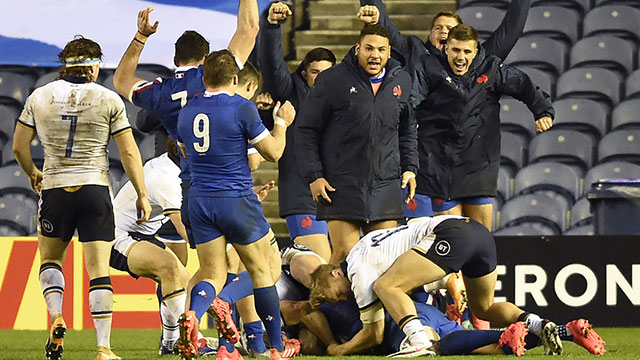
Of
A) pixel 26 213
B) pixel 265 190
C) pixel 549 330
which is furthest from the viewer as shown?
pixel 26 213

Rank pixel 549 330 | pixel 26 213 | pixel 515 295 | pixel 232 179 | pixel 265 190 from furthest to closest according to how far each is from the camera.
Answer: pixel 26 213
pixel 515 295
pixel 265 190
pixel 549 330
pixel 232 179

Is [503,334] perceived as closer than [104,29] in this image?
Yes

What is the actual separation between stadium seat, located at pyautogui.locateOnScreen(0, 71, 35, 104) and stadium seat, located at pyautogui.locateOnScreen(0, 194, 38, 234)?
3.91ft

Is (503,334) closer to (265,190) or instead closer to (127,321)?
(265,190)

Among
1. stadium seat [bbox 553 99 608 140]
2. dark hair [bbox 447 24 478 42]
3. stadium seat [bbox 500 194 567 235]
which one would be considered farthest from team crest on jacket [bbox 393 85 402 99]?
stadium seat [bbox 553 99 608 140]

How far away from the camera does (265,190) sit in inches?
251

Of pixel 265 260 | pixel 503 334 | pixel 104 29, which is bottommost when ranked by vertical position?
pixel 503 334

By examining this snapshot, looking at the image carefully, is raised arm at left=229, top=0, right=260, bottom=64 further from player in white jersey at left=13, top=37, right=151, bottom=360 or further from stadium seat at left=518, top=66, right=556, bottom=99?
→ stadium seat at left=518, top=66, right=556, bottom=99

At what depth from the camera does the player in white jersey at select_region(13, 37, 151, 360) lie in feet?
18.7

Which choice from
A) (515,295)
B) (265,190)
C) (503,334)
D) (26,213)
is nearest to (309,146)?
(265,190)

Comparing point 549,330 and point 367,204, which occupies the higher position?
point 367,204

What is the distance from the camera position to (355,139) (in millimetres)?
6629

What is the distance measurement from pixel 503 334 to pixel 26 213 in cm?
688

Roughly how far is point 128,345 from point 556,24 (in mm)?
6704
